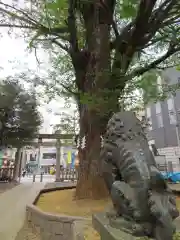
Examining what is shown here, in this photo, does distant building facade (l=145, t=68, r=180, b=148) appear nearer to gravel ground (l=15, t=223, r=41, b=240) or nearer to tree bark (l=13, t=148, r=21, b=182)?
tree bark (l=13, t=148, r=21, b=182)

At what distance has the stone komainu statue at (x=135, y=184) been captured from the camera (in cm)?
164

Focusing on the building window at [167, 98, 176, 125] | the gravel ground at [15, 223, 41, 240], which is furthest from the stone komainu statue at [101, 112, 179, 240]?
the building window at [167, 98, 176, 125]

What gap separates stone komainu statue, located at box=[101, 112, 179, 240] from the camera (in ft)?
5.38

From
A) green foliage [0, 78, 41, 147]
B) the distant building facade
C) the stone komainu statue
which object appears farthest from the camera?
the distant building facade

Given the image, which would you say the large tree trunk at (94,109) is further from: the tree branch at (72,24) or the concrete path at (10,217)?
the concrete path at (10,217)

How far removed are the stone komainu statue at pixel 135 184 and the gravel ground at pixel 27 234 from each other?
2226mm

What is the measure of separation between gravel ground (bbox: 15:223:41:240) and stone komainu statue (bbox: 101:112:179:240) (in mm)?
2226

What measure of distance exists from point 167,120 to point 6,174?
1267cm

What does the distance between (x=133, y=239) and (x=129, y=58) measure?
4.88 metres

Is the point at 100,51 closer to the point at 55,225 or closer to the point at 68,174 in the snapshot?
the point at 55,225

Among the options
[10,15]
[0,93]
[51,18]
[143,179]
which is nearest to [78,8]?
[51,18]

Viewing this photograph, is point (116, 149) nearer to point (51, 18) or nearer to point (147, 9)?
point (147, 9)

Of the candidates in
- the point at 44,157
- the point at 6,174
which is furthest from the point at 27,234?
the point at 44,157

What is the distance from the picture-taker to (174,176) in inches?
426
